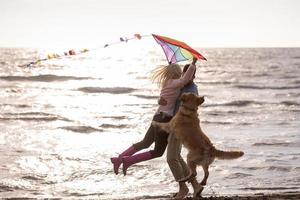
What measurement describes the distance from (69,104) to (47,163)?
18.5m

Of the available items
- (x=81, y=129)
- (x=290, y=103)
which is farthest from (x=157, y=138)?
(x=290, y=103)

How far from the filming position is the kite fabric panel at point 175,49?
710 centimetres

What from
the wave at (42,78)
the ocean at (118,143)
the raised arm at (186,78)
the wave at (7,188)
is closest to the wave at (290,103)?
the ocean at (118,143)

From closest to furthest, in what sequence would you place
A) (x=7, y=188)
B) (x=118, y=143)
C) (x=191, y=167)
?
(x=191, y=167), (x=7, y=188), (x=118, y=143)

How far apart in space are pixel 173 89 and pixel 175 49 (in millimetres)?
587

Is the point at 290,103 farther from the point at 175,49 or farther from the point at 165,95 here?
the point at 165,95

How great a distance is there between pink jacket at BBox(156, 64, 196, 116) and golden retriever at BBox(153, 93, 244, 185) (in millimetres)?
219

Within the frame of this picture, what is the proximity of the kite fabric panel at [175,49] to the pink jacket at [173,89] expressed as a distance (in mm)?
294

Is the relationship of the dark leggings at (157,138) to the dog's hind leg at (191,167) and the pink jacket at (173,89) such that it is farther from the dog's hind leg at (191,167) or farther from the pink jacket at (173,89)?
the dog's hind leg at (191,167)

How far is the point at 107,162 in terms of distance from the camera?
12930 mm

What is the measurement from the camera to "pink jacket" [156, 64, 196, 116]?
271 inches

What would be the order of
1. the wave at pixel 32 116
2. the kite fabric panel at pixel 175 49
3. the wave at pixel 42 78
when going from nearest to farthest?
the kite fabric panel at pixel 175 49 → the wave at pixel 32 116 → the wave at pixel 42 78

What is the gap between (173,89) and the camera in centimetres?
696

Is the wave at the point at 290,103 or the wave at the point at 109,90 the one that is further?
the wave at the point at 109,90
